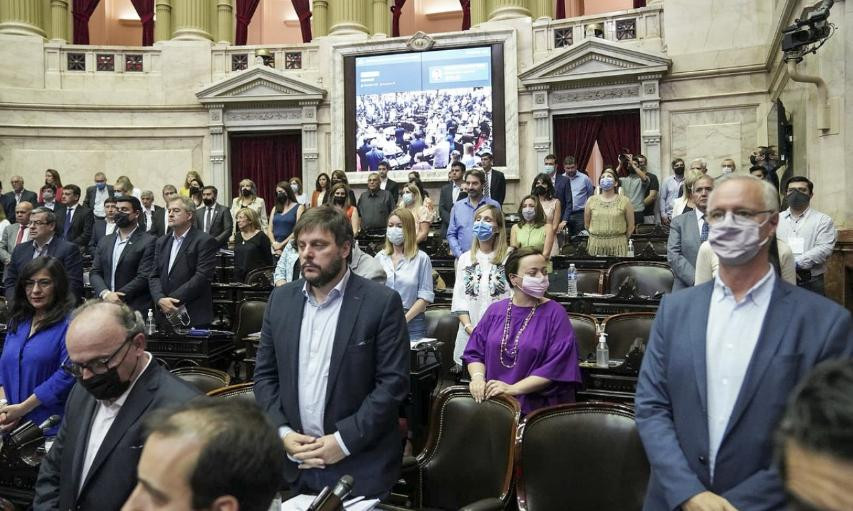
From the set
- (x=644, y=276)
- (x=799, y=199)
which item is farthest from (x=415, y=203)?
(x=799, y=199)

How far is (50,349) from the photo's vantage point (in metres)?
3.45

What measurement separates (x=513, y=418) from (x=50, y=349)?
2262mm

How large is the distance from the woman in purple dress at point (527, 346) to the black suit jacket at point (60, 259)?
11.3 feet

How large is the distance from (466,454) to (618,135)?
11.6m

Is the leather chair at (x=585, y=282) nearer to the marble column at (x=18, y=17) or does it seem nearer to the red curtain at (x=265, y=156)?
the red curtain at (x=265, y=156)

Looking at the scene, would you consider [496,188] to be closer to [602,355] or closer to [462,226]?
[462,226]

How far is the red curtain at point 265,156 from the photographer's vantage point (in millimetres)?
15555

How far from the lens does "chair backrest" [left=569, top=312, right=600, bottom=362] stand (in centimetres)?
455

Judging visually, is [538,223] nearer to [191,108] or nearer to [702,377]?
[702,377]

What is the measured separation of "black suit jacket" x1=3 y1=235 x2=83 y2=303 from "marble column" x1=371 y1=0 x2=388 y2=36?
39.0 feet

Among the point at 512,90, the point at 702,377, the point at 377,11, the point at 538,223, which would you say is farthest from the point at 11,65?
the point at 702,377

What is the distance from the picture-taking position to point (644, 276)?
6621 millimetres

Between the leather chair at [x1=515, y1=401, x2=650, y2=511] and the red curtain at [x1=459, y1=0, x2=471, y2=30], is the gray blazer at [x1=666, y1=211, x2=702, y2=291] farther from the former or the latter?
the red curtain at [x1=459, y1=0, x2=471, y2=30]

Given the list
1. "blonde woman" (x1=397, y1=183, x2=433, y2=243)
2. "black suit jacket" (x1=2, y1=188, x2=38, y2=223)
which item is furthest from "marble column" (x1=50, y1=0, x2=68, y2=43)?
"blonde woman" (x1=397, y1=183, x2=433, y2=243)
